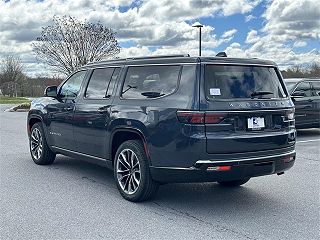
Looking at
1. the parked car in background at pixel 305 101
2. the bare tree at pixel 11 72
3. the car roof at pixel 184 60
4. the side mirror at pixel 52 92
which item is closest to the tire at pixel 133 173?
the car roof at pixel 184 60

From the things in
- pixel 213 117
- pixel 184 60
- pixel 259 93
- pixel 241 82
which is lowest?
pixel 213 117

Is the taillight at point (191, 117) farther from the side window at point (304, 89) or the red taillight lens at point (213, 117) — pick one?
the side window at point (304, 89)

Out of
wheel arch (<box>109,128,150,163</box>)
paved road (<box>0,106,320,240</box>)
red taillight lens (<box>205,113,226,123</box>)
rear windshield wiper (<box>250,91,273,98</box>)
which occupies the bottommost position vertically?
paved road (<box>0,106,320,240</box>)

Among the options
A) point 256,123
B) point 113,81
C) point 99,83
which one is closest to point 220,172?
point 256,123

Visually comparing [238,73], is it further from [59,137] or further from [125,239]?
[59,137]

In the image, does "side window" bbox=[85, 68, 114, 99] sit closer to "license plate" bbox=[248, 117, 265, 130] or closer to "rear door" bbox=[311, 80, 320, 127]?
"license plate" bbox=[248, 117, 265, 130]

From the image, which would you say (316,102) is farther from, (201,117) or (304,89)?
(201,117)

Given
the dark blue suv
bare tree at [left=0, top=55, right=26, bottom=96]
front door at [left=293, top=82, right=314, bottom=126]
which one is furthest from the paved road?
bare tree at [left=0, top=55, right=26, bottom=96]

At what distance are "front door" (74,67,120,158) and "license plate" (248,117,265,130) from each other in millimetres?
1938

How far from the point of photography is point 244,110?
4.88 meters

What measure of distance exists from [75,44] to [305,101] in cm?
2116

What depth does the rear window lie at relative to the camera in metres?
4.91

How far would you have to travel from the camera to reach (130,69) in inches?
229

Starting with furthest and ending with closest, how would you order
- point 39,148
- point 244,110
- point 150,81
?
1. point 39,148
2. point 150,81
3. point 244,110
